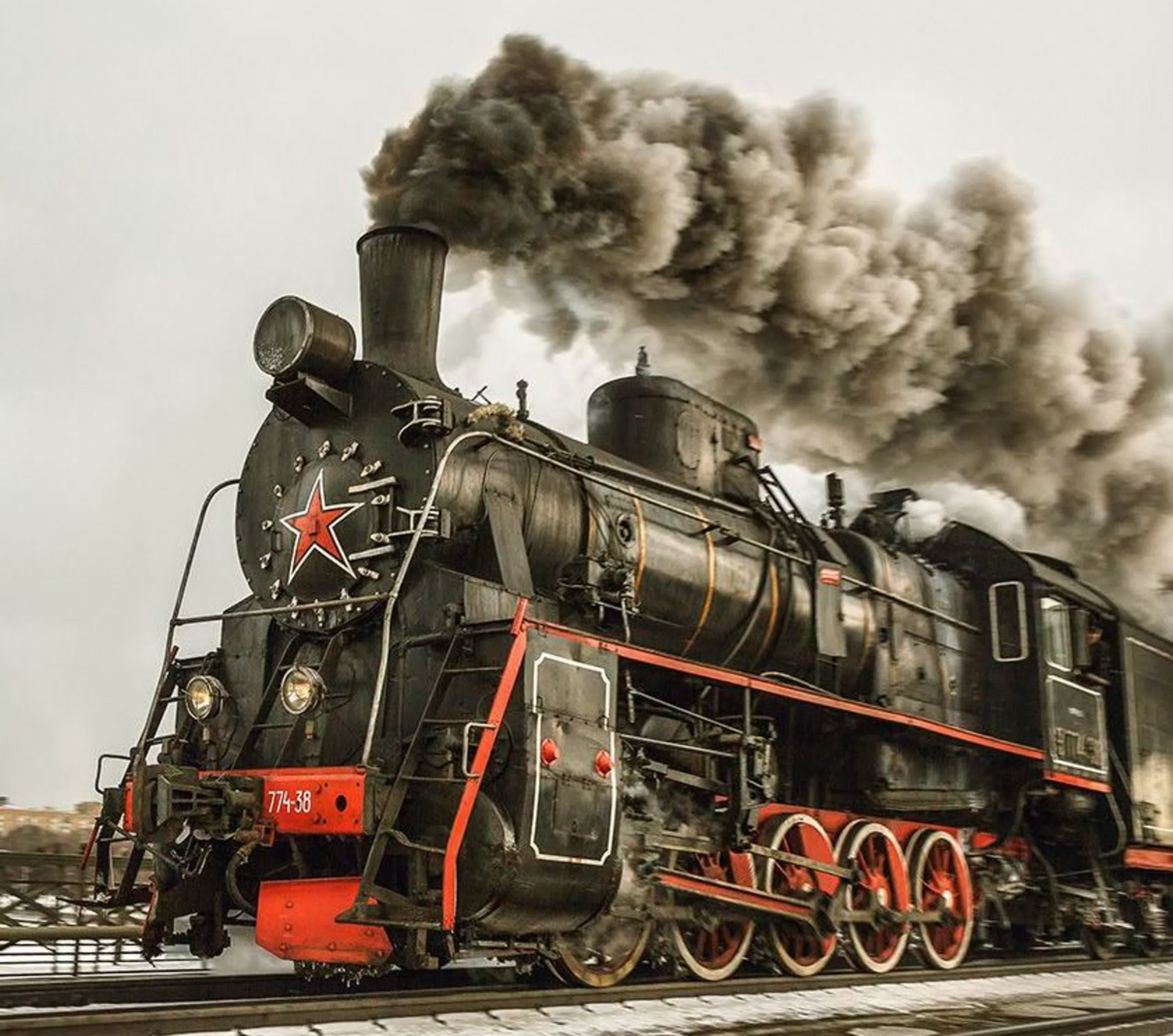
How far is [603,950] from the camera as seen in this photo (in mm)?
6613

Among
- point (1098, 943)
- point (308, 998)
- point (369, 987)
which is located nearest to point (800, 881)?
point (369, 987)

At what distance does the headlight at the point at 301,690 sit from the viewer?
5.89 metres

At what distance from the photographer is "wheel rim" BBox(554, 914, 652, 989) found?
6.36m

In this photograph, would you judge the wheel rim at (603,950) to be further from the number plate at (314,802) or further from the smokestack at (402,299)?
the smokestack at (402,299)

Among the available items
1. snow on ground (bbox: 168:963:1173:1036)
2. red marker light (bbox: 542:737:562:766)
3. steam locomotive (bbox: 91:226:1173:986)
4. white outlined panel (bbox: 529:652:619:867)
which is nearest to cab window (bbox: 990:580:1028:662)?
steam locomotive (bbox: 91:226:1173:986)

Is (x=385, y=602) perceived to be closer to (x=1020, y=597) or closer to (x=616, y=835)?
(x=616, y=835)

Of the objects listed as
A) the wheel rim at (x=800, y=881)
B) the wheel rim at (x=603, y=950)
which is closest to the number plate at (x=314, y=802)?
the wheel rim at (x=603, y=950)

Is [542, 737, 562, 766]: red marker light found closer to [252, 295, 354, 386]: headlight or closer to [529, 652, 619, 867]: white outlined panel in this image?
[529, 652, 619, 867]: white outlined panel

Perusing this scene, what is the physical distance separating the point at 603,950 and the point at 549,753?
5.24 feet

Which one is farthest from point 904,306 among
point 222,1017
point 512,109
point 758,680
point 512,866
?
point 222,1017

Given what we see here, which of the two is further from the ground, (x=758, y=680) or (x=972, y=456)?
(x=972, y=456)

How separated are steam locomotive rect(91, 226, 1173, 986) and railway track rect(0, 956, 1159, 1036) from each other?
0.22 meters

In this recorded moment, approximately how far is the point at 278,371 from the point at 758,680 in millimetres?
3263

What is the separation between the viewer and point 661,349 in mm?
11438
